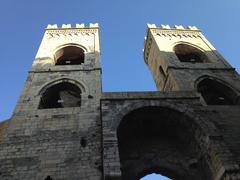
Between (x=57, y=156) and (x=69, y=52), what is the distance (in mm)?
8570

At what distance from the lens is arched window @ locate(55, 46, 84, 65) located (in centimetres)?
1591

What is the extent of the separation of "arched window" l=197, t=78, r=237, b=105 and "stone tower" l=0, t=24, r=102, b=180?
16.5ft

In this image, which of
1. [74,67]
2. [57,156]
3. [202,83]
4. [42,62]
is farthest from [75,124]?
[202,83]

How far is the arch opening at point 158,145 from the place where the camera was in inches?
373

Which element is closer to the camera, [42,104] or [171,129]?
[171,129]

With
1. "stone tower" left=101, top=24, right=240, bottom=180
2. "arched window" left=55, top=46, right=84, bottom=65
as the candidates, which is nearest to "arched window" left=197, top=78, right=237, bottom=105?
"stone tower" left=101, top=24, right=240, bottom=180

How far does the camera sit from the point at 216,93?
13711 millimetres

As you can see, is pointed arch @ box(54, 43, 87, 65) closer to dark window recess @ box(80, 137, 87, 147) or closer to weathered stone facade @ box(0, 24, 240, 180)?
weathered stone facade @ box(0, 24, 240, 180)

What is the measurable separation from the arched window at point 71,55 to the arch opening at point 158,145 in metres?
6.83

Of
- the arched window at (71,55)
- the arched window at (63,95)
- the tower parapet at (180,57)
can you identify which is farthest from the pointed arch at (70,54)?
the tower parapet at (180,57)

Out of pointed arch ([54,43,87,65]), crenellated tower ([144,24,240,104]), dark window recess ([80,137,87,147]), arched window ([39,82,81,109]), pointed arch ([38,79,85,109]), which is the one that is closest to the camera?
dark window recess ([80,137,87,147])

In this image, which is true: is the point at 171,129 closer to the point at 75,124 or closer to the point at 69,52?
the point at 75,124

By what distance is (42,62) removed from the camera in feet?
45.8

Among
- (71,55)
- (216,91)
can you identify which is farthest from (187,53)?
(71,55)
